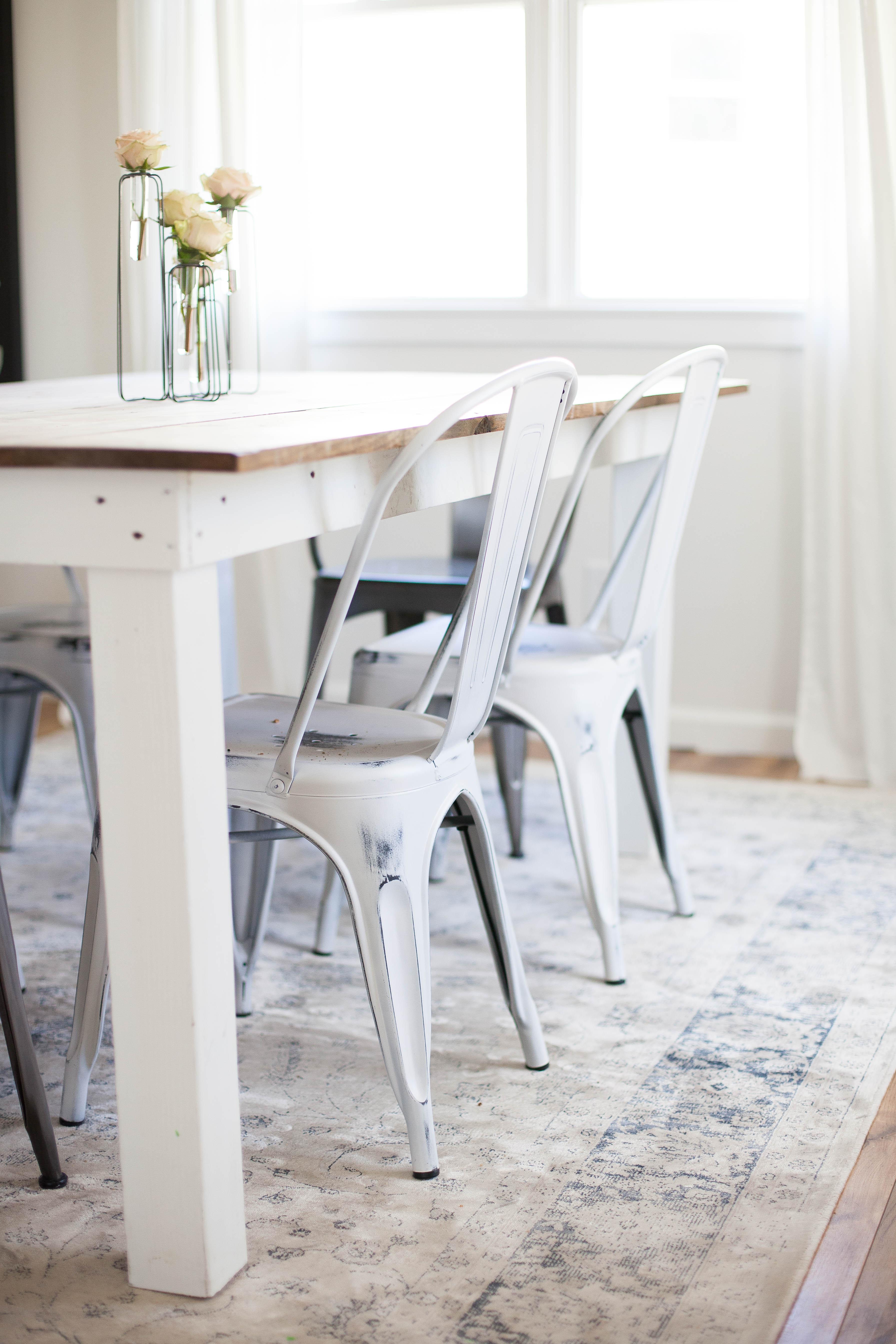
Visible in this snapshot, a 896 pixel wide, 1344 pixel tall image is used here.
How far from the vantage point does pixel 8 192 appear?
12.6 ft

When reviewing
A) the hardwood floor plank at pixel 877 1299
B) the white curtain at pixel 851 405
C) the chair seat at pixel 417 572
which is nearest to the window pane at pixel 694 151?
the white curtain at pixel 851 405

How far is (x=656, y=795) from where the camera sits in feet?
7.51

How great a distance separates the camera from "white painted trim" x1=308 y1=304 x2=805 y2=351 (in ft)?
10.9

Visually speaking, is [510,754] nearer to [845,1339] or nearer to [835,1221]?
[835,1221]

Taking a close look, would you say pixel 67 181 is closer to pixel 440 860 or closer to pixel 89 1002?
pixel 440 860

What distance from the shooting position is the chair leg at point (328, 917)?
2.22 m

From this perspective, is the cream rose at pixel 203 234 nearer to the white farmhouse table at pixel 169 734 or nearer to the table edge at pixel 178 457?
the white farmhouse table at pixel 169 734

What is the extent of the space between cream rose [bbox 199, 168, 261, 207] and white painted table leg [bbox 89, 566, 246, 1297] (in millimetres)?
938

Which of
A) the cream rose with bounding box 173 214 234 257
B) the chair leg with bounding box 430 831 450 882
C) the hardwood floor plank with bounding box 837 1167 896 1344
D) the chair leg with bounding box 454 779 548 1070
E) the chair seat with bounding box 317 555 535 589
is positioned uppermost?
the cream rose with bounding box 173 214 234 257

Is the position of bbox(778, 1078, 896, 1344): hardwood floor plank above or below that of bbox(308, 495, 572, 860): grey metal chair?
below

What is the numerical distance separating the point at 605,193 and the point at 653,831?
1843mm

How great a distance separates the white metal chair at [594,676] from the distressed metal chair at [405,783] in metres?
0.33

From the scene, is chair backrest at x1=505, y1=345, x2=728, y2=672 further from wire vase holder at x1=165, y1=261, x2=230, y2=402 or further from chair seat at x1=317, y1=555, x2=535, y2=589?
wire vase holder at x1=165, y1=261, x2=230, y2=402

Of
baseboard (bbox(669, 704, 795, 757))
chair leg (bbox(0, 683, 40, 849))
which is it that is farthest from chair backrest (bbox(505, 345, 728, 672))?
baseboard (bbox(669, 704, 795, 757))
